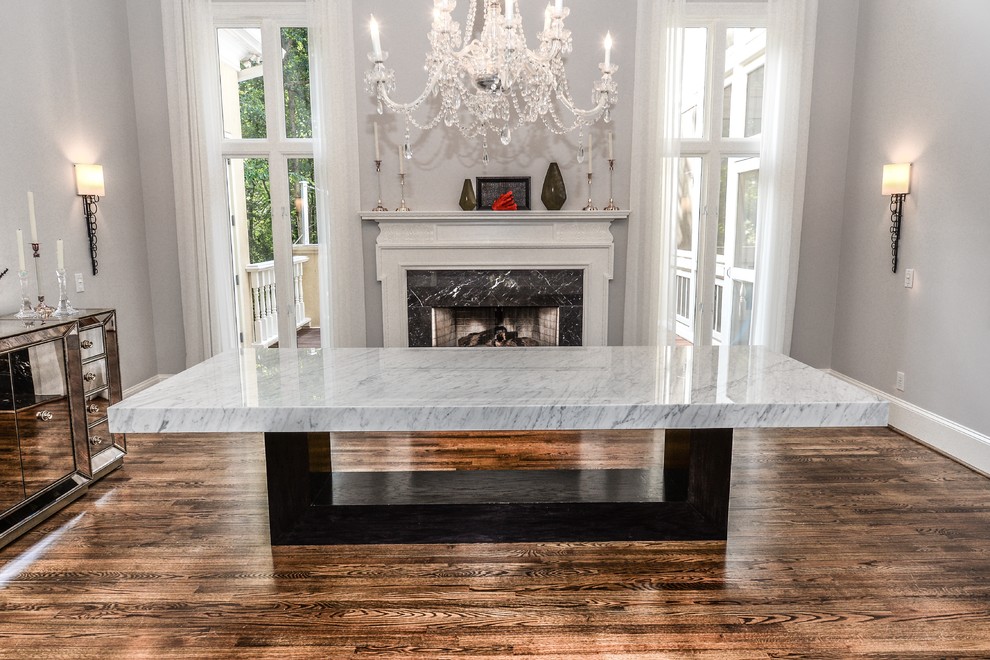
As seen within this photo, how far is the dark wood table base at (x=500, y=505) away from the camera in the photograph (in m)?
2.40

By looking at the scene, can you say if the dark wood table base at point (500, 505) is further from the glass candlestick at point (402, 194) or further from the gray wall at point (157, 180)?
the gray wall at point (157, 180)

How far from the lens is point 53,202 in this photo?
367cm

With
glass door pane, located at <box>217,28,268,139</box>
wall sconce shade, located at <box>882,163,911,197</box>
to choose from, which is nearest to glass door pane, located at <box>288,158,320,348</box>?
glass door pane, located at <box>217,28,268,139</box>

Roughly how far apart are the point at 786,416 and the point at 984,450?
2.13m

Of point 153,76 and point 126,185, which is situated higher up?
point 153,76

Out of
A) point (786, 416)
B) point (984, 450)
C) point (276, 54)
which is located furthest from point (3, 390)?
point (984, 450)

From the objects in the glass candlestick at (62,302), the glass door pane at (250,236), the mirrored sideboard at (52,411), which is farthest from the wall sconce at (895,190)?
the glass candlestick at (62,302)

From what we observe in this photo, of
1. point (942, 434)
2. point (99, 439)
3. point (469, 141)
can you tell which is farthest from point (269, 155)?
point (942, 434)

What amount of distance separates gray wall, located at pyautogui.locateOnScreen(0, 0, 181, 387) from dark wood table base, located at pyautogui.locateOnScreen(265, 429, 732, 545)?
6.74 feet

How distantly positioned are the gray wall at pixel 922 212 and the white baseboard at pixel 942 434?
5 centimetres

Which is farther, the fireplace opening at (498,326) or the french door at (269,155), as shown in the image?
the fireplace opening at (498,326)

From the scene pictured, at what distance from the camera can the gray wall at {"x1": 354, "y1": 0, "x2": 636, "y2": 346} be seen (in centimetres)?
457

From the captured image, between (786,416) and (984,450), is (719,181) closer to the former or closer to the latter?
(984,450)

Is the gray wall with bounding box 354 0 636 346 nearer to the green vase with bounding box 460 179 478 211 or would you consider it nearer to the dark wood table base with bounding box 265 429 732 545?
the green vase with bounding box 460 179 478 211
